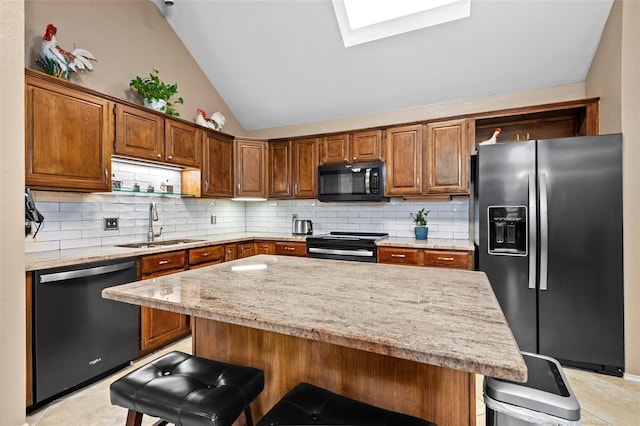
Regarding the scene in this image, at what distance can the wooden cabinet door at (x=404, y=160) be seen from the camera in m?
3.54

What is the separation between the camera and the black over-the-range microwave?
3.68m

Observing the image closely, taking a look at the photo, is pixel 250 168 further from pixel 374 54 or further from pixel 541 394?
pixel 541 394

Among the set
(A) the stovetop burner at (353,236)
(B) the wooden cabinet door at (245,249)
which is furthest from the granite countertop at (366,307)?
(B) the wooden cabinet door at (245,249)

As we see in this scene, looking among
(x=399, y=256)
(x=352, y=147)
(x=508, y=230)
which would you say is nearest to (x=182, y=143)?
(x=352, y=147)

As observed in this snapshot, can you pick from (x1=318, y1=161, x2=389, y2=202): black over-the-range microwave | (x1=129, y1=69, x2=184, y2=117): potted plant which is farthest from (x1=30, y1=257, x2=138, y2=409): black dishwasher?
(x1=318, y1=161, x2=389, y2=202): black over-the-range microwave

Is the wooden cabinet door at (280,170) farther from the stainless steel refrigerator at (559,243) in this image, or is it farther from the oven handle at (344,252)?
the stainless steel refrigerator at (559,243)

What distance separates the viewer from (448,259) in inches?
121

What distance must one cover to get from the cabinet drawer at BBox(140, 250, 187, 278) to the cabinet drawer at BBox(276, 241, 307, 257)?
1185 millimetres

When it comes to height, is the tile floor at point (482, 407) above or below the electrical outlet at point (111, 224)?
below

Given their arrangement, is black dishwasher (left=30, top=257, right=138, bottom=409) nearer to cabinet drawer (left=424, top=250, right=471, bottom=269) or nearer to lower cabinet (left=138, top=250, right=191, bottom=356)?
lower cabinet (left=138, top=250, right=191, bottom=356)

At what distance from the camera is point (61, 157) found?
234 centimetres

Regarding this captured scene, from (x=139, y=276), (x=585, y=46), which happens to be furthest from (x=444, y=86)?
(x=139, y=276)

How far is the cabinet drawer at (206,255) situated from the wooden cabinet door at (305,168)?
49.2 inches

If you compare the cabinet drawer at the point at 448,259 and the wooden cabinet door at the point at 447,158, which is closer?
the cabinet drawer at the point at 448,259
